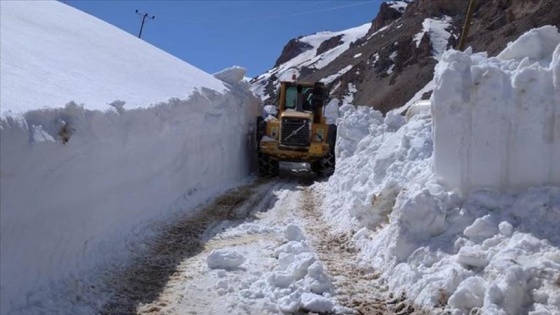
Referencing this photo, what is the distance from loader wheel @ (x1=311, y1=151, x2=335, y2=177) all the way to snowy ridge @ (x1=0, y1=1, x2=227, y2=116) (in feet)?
11.1

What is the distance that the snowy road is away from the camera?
18.7 feet

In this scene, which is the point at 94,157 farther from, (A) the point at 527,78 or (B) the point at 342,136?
(B) the point at 342,136

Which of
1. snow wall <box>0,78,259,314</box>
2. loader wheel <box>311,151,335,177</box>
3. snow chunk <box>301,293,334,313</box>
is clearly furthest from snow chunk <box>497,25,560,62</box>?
loader wheel <box>311,151,335,177</box>

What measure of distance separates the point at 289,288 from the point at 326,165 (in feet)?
37.6

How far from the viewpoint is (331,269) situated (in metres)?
7.03

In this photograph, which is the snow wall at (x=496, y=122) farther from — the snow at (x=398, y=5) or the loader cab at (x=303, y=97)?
the snow at (x=398, y=5)

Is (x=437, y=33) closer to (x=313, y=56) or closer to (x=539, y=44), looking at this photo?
(x=313, y=56)

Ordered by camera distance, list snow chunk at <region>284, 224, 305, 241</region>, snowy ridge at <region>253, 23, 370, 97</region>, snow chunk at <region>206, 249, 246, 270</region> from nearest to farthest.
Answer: snow chunk at <region>206, 249, 246, 270</region> < snow chunk at <region>284, 224, 305, 241</region> < snowy ridge at <region>253, 23, 370, 97</region>

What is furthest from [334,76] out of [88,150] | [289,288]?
[289,288]

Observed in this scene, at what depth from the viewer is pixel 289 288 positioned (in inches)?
236

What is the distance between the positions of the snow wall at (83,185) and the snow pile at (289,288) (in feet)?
5.59

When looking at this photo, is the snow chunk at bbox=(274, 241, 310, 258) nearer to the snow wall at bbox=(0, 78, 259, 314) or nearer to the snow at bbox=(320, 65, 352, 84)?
the snow wall at bbox=(0, 78, 259, 314)

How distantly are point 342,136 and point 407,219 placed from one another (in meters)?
11.2

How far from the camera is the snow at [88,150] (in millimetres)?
5527
